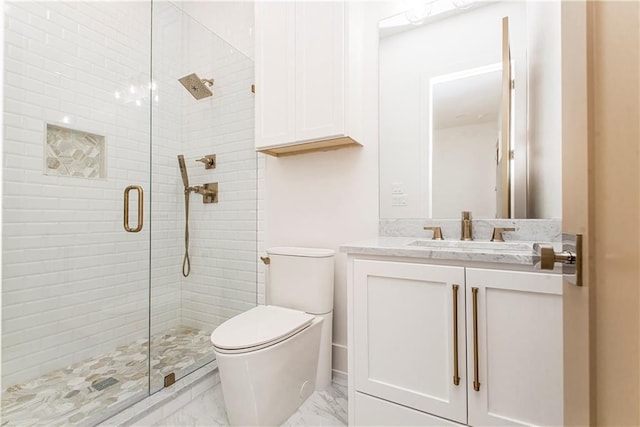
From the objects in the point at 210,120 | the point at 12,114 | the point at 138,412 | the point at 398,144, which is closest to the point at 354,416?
the point at 138,412

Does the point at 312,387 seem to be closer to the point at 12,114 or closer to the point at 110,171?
the point at 110,171

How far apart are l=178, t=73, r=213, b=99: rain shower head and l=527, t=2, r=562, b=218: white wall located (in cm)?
192

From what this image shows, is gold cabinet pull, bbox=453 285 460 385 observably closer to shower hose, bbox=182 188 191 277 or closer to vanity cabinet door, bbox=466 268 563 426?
vanity cabinet door, bbox=466 268 563 426

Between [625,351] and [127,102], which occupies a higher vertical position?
[127,102]

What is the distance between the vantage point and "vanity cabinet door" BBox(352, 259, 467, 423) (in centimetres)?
105

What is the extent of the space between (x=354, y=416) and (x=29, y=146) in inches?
82.4

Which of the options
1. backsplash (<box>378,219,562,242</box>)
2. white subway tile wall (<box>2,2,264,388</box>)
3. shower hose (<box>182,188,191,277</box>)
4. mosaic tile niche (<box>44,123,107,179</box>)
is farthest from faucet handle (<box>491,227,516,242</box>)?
mosaic tile niche (<box>44,123,107,179</box>)

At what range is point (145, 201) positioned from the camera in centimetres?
187

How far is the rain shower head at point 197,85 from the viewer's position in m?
2.09

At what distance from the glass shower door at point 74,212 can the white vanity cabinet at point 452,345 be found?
3.83ft

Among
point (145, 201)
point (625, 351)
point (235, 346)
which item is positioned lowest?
point (235, 346)

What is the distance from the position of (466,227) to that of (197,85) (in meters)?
1.95

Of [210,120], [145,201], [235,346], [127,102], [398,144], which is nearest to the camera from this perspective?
[235,346]

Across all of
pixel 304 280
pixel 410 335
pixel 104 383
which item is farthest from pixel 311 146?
pixel 104 383
